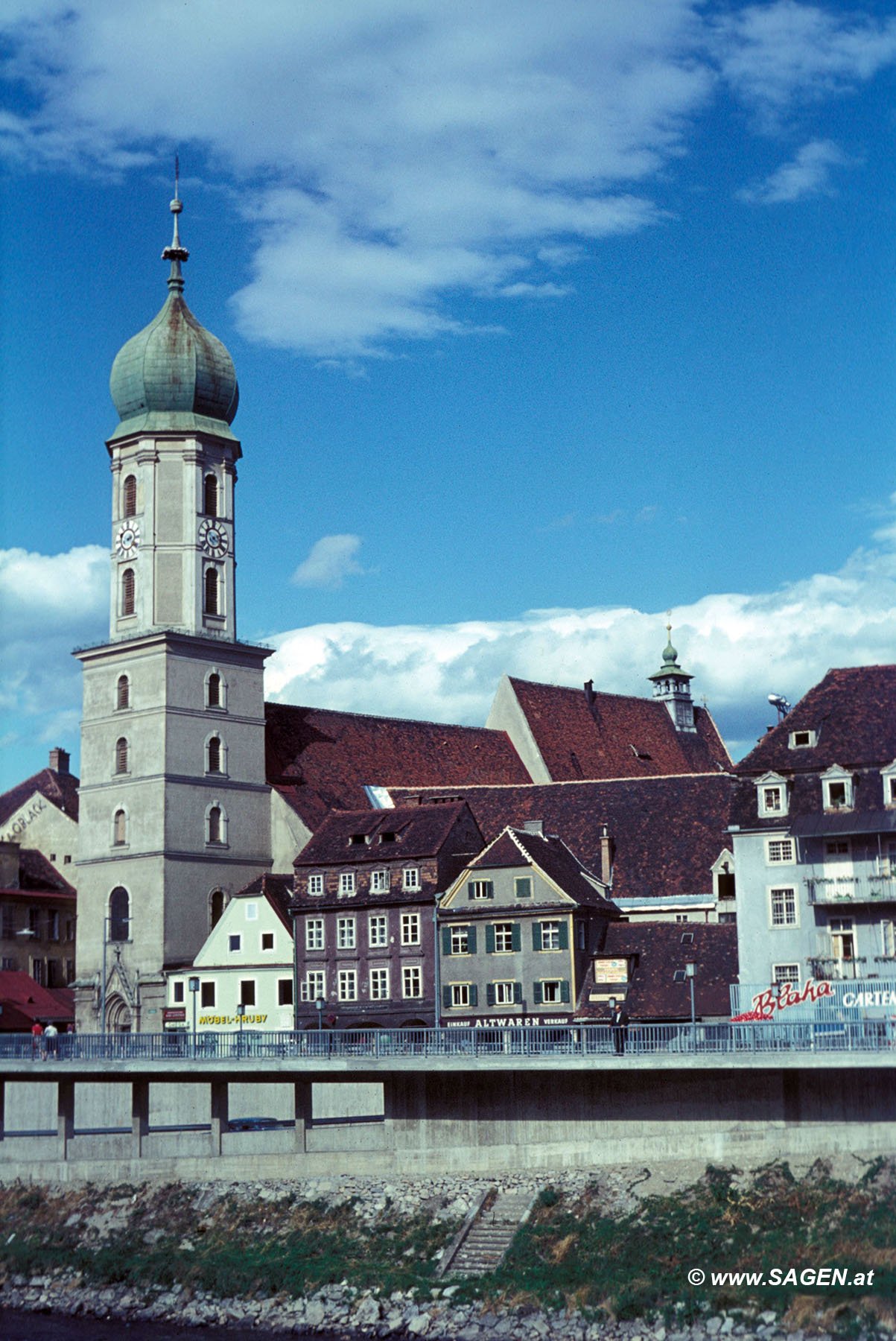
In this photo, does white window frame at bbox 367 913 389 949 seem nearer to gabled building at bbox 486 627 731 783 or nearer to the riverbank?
the riverbank

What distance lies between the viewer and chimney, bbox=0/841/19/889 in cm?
10056

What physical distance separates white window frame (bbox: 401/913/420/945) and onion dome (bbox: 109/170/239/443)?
2681 centimetres

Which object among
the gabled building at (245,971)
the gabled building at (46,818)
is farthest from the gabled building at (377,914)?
the gabled building at (46,818)

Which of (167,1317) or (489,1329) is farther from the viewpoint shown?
(167,1317)

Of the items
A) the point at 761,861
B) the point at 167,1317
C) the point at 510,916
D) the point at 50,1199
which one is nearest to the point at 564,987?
the point at 510,916

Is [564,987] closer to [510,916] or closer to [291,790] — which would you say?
[510,916]

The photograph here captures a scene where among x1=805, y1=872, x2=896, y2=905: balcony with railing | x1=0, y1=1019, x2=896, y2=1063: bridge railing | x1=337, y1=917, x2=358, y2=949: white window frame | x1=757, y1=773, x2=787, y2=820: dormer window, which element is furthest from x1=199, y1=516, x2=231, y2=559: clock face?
x1=805, y1=872, x2=896, y2=905: balcony with railing

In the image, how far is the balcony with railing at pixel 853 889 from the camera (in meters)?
64.4

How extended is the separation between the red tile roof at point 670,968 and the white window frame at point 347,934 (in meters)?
11.0

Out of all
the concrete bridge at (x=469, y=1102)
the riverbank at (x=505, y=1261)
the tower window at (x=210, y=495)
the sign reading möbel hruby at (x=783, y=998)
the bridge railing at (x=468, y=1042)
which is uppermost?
the tower window at (x=210, y=495)

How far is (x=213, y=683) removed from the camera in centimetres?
9331

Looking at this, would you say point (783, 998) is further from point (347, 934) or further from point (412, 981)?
point (347, 934)

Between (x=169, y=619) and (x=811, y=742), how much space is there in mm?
35289

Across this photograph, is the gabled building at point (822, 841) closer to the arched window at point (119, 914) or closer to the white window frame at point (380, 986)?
the white window frame at point (380, 986)
